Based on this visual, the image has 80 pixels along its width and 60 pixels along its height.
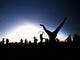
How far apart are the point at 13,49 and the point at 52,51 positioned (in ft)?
14.0

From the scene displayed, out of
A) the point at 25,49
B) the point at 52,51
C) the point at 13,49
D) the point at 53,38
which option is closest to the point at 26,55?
the point at 25,49

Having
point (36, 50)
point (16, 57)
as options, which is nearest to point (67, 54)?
point (36, 50)

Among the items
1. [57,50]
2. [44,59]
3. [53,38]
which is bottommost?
[44,59]

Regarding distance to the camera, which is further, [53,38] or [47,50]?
[53,38]

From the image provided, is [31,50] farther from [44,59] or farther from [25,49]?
[44,59]

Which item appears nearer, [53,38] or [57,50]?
[57,50]

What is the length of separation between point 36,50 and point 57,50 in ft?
7.49

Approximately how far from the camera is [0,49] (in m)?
15.4

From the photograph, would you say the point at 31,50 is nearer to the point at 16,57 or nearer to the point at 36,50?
the point at 36,50

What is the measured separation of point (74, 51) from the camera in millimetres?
15266

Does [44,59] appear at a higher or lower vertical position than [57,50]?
lower

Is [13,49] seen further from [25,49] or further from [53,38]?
[53,38]

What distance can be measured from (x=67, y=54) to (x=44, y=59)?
8.28 feet

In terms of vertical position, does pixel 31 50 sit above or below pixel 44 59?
above
